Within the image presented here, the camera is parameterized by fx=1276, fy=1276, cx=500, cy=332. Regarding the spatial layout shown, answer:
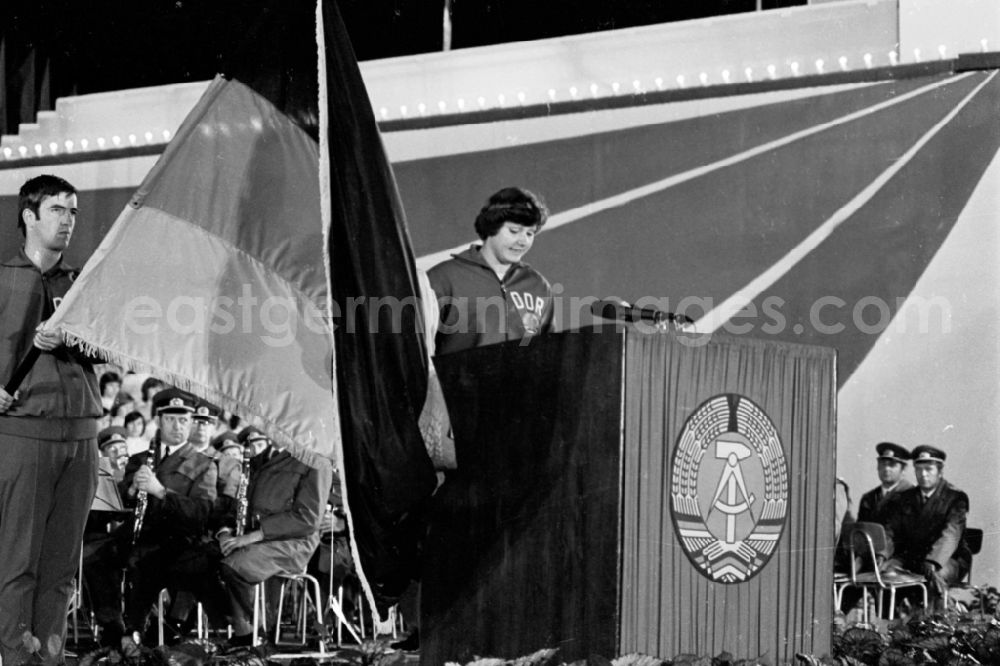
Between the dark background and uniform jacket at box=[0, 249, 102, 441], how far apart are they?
190 inches

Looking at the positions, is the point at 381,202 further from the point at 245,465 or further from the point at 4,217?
the point at 4,217

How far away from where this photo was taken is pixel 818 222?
6.53 metres

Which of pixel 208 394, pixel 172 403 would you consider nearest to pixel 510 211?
pixel 208 394

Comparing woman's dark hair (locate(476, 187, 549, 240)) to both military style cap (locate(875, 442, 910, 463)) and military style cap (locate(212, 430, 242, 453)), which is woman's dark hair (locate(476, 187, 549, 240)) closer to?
military style cap (locate(875, 442, 910, 463))

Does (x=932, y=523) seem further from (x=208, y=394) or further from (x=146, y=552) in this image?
(x=208, y=394)

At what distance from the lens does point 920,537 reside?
255 inches

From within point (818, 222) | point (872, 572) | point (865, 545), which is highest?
point (818, 222)

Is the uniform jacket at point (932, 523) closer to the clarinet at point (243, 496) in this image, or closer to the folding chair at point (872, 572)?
the folding chair at point (872, 572)

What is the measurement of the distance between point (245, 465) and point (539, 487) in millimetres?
5214

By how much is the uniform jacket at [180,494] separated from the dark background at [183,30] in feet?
9.18

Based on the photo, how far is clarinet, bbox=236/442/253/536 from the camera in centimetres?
662

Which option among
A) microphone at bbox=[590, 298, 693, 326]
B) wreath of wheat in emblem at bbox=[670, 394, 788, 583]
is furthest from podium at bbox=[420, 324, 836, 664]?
microphone at bbox=[590, 298, 693, 326]

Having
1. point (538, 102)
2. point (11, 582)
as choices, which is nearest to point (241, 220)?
point (11, 582)

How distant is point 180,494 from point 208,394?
3.73 metres
